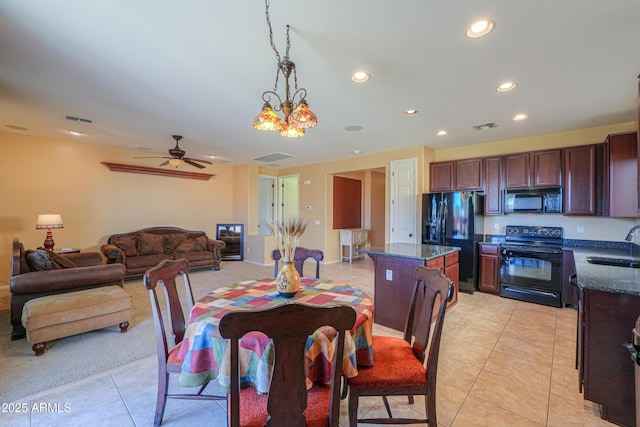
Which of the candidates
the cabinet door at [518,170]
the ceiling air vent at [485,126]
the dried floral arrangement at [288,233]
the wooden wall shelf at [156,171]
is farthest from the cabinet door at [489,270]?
the wooden wall shelf at [156,171]

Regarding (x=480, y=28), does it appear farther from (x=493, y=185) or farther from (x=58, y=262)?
(x=58, y=262)

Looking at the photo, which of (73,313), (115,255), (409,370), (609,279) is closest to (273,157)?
(115,255)

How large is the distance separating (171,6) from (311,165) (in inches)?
218

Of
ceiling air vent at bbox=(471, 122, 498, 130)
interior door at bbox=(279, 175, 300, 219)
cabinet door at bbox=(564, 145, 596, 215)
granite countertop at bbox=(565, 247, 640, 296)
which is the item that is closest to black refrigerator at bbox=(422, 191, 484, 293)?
ceiling air vent at bbox=(471, 122, 498, 130)

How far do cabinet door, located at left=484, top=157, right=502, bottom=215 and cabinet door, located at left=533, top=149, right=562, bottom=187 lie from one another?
47 centimetres

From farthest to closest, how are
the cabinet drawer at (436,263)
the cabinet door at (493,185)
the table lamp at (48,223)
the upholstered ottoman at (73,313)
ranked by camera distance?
the cabinet door at (493,185) → the table lamp at (48,223) → the cabinet drawer at (436,263) → the upholstered ottoman at (73,313)

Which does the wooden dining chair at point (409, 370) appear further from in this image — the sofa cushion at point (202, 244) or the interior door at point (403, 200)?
the sofa cushion at point (202, 244)

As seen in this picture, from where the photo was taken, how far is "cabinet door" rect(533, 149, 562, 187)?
4.05 metres

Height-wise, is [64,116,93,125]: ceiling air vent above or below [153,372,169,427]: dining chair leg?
above

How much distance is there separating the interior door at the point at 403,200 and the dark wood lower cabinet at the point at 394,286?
6.64ft

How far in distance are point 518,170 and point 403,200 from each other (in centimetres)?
189

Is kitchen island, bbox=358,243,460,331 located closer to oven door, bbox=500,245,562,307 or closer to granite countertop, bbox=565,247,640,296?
granite countertop, bbox=565,247,640,296

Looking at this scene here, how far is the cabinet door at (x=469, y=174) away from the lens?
187 inches

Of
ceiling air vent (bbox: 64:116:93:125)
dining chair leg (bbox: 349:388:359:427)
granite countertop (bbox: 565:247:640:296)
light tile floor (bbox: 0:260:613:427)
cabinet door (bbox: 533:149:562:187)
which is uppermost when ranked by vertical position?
ceiling air vent (bbox: 64:116:93:125)
